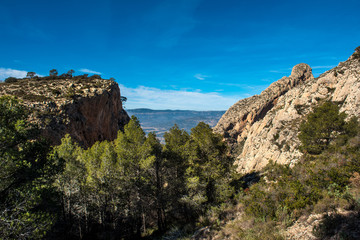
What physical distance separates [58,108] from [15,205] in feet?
125

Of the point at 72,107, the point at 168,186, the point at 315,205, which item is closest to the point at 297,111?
the point at 168,186

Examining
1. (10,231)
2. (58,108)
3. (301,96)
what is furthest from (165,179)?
(301,96)

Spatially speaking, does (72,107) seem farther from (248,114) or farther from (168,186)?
(248,114)

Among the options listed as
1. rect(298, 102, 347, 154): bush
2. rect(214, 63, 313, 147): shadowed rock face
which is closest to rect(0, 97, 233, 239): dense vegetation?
rect(298, 102, 347, 154): bush

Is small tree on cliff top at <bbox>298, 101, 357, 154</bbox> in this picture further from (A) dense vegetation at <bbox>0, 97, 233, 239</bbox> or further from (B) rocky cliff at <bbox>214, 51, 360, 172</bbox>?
(A) dense vegetation at <bbox>0, 97, 233, 239</bbox>

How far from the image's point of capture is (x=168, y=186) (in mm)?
20609

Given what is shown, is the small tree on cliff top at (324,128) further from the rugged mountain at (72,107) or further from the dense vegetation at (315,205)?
the rugged mountain at (72,107)

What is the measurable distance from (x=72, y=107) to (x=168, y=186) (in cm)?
3500

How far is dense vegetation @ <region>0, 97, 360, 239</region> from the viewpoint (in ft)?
27.6

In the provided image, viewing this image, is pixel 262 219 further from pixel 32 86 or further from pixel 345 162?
pixel 32 86

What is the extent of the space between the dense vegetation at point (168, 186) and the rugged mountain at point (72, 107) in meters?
21.4

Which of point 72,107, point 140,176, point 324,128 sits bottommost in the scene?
point 140,176

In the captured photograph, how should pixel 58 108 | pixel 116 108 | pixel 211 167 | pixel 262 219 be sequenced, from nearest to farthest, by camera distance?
1. pixel 262 219
2. pixel 211 167
3. pixel 58 108
4. pixel 116 108

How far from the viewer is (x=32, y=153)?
984cm
